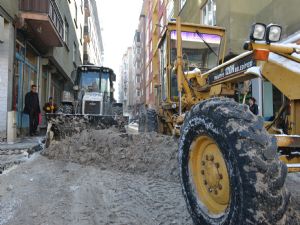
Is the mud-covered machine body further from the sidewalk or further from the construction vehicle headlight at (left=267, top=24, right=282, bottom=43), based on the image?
the construction vehicle headlight at (left=267, top=24, right=282, bottom=43)

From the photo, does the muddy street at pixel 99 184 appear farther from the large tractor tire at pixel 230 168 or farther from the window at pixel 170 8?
the window at pixel 170 8

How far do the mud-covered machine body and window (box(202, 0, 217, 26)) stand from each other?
5.87 meters

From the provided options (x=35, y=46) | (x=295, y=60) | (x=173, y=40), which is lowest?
(x=295, y=60)

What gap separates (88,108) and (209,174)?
944 cm

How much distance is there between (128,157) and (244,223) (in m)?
3.96

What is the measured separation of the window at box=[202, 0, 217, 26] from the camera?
51.4 feet

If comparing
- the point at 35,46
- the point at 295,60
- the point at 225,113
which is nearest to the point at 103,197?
the point at 225,113

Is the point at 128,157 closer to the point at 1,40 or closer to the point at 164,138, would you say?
the point at 164,138

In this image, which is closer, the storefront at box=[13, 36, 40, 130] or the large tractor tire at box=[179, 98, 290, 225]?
the large tractor tire at box=[179, 98, 290, 225]

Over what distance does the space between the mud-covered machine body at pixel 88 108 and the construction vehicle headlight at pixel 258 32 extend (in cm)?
592

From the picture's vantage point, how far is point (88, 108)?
1157cm

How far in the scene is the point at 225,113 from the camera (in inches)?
89.7

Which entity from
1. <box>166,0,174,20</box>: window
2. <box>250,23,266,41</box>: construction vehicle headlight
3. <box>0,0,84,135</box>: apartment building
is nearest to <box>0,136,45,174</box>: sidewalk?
<box>0,0,84,135</box>: apartment building

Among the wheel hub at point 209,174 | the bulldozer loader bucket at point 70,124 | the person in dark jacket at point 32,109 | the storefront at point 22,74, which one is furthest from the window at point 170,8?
the wheel hub at point 209,174
